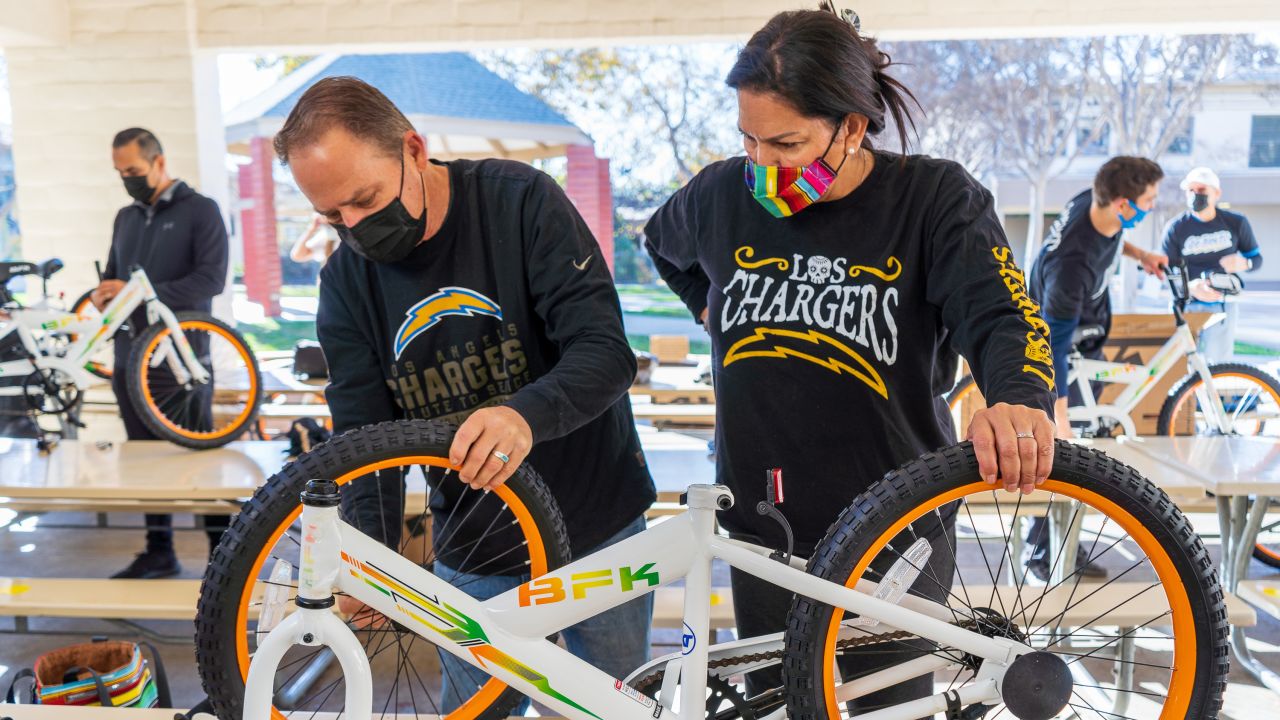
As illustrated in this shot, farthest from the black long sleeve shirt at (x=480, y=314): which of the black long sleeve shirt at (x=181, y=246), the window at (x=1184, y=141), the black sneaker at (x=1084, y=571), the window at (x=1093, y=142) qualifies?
the window at (x=1184, y=141)

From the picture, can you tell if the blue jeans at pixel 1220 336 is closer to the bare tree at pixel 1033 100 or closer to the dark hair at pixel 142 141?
the bare tree at pixel 1033 100

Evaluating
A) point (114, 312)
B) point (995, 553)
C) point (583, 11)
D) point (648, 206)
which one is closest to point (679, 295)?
point (114, 312)

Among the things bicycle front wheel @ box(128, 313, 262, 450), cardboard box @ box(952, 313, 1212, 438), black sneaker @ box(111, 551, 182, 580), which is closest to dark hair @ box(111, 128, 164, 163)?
bicycle front wheel @ box(128, 313, 262, 450)

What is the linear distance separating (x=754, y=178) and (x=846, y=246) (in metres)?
0.16

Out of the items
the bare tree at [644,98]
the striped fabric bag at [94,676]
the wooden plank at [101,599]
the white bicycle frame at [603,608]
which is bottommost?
the striped fabric bag at [94,676]

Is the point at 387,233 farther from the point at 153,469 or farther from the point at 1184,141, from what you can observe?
the point at 1184,141

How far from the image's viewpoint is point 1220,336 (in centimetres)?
577

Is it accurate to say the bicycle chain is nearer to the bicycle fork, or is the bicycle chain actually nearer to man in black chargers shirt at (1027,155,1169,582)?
the bicycle fork

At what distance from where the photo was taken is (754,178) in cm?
133

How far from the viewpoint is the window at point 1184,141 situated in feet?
21.6

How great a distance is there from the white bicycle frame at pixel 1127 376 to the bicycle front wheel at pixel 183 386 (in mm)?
Answer: 3777

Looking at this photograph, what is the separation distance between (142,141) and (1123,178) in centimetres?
402

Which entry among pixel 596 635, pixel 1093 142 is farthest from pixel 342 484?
pixel 1093 142

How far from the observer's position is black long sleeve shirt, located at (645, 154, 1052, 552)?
126 centimetres
